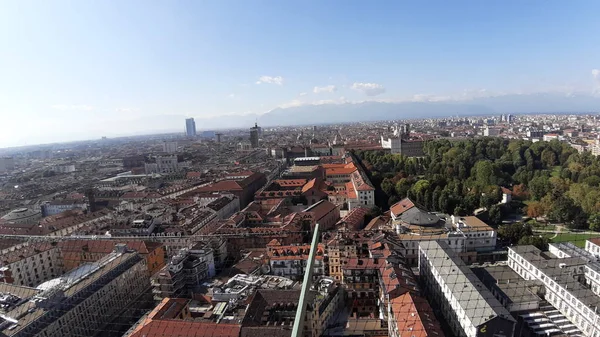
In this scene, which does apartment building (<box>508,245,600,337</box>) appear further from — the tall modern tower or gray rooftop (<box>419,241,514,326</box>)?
the tall modern tower

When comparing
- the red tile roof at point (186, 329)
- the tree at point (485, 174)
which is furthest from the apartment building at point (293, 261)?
the tree at point (485, 174)

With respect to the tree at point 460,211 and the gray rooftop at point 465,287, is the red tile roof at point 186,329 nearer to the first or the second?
the gray rooftop at point 465,287

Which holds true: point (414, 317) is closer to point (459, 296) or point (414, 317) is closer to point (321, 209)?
point (459, 296)

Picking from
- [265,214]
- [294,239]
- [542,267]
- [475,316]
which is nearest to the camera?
[475,316]

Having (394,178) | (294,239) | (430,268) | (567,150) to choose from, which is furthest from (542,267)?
(567,150)

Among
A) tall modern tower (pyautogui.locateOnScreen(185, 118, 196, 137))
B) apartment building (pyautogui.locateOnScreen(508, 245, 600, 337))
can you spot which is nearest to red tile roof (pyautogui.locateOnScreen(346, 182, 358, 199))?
apartment building (pyautogui.locateOnScreen(508, 245, 600, 337))

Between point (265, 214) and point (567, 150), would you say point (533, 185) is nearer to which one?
point (567, 150)

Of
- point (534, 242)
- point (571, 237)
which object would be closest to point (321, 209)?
point (534, 242)
